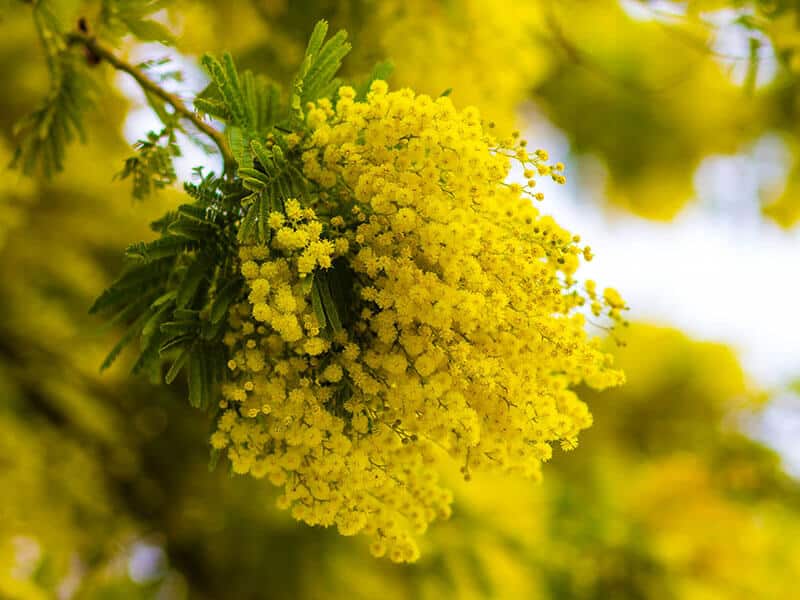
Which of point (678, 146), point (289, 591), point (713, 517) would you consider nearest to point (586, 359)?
point (289, 591)

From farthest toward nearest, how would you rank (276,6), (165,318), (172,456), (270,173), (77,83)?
(172,456) < (276,6) < (77,83) < (165,318) < (270,173)

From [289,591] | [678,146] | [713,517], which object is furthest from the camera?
[678,146]

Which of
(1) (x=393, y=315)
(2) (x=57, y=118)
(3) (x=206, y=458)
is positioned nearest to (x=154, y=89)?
(2) (x=57, y=118)

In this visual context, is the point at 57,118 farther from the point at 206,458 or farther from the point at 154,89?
the point at 206,458

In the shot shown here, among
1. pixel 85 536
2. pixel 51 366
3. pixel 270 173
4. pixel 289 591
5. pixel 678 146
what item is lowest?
pixel 85 536

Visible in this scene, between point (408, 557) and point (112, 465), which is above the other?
point (408, 557)

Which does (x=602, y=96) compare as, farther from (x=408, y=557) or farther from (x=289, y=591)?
(x=408, y=557)

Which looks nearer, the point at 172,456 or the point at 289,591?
the point at 289,591
